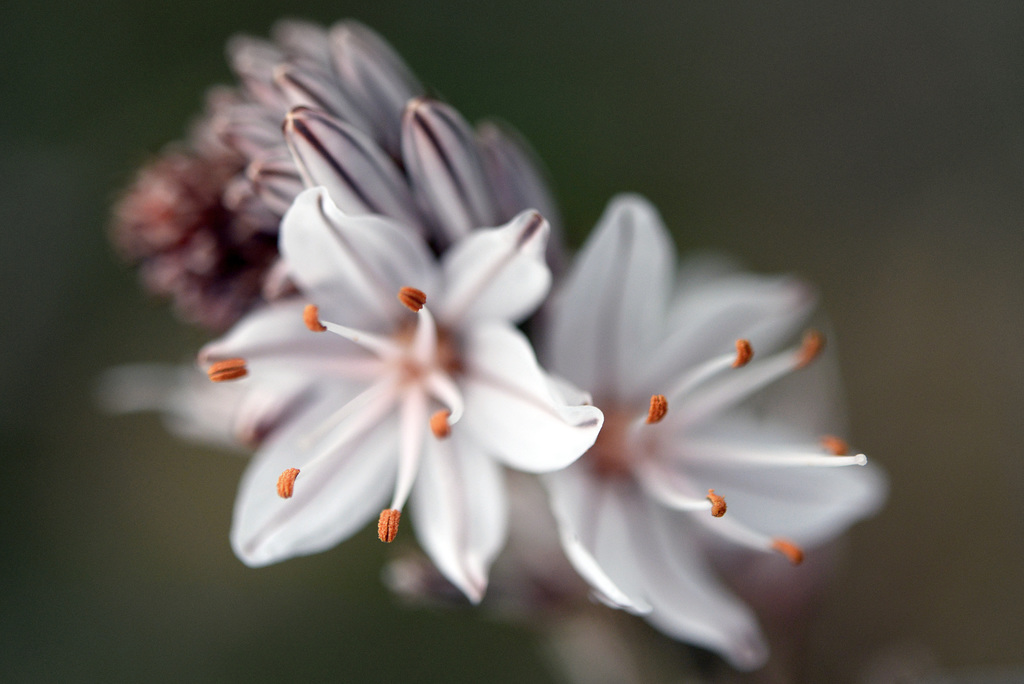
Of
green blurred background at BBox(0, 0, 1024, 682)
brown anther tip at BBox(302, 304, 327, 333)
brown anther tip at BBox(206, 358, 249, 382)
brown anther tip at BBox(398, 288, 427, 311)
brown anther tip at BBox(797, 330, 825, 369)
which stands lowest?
green blurred background at BBox(0, 0, 1024, 682)

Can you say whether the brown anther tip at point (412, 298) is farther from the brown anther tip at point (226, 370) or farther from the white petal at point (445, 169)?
the brown anther tip at point (226, 370)

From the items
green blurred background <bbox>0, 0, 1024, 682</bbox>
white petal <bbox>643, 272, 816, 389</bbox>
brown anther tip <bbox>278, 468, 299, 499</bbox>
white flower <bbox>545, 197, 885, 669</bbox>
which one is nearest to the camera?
brown anther tip <bbox>278, 468, 299, 499</bbox>

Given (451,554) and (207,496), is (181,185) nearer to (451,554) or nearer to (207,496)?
(451,554)

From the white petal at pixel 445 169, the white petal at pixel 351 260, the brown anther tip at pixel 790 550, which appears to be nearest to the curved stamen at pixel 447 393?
the white petal at pixel 351 260

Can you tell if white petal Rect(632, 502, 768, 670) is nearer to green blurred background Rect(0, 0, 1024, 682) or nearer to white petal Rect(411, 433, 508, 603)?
white petal Rect(411, 433, 508, 603)

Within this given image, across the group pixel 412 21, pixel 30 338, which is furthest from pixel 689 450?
pixel 30 338

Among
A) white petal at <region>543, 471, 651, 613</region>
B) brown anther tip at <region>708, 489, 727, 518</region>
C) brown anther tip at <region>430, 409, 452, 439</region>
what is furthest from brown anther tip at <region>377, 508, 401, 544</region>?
brown anther tip at <region>708, 489, 727, 518</region>

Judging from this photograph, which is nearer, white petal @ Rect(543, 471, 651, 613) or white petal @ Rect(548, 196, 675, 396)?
white petal @ Rect(543, 471, 651, 613)
